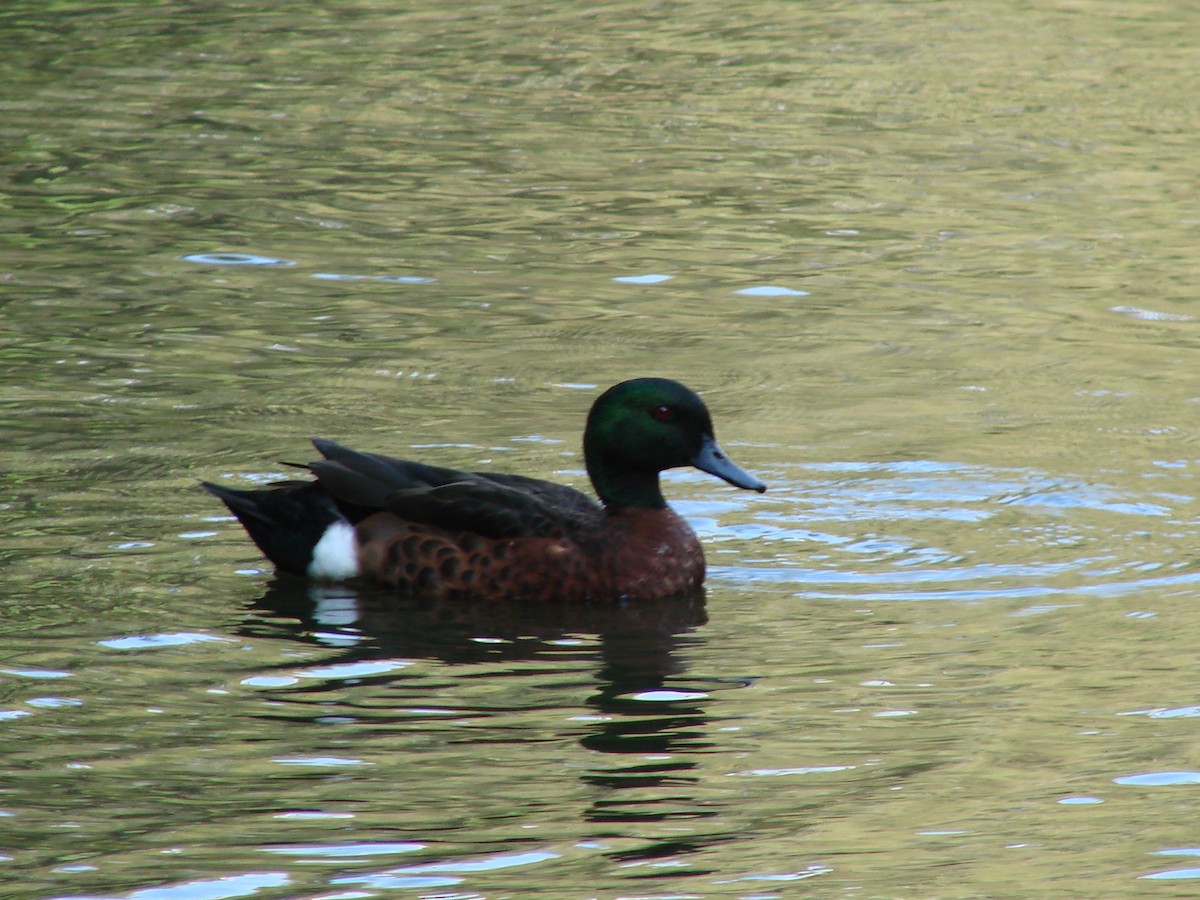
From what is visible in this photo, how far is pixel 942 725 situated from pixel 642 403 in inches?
94.9

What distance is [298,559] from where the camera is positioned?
355 inches

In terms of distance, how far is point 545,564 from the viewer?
8789 mm

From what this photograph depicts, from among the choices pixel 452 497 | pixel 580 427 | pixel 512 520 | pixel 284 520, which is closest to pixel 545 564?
pixel 512 520

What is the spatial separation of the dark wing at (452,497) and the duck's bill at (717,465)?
1.53 ft

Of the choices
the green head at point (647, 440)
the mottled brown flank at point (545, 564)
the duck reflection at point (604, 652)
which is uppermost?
the green head at point (647, 440)

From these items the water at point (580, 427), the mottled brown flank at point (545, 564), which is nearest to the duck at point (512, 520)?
the mottled brown flank at point (545, 564)

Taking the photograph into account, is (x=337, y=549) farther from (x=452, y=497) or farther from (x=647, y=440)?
(x=647, y=440)

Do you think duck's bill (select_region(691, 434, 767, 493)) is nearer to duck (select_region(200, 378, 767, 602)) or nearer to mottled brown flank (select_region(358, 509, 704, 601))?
duck (select_region(200, 378, 767, 602))

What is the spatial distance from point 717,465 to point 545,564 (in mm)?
881

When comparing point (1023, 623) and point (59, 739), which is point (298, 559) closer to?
point (59, 739)

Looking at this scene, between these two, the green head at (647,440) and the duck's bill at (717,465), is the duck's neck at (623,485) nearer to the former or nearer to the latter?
the green head at (647,440)

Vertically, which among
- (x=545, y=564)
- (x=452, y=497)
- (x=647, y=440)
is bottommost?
(x=545, y=564)

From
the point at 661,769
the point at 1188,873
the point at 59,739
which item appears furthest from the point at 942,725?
the point at 59,739

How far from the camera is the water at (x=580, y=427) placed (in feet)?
20.7
